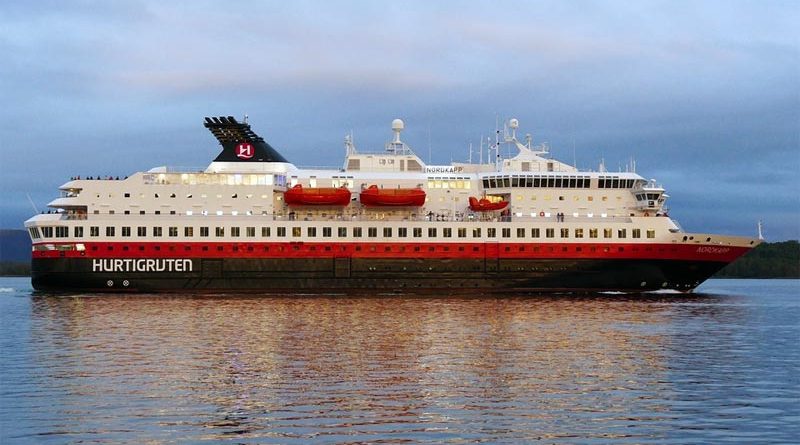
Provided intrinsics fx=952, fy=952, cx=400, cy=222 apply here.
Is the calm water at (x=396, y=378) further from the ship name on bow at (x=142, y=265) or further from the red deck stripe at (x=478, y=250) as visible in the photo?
the red deck stripe at (x=478, y=250)

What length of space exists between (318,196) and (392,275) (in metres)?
7.21

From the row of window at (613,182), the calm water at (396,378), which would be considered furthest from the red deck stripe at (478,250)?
the calm water at (396,378)

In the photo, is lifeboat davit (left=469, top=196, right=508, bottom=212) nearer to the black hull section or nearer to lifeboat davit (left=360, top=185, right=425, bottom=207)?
lifeboat davit (left=360, top=185, right=425, bottom=207)

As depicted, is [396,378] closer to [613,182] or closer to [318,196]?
[318,196]

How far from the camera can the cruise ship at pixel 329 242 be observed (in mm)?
59906

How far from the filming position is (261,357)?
89.7ft

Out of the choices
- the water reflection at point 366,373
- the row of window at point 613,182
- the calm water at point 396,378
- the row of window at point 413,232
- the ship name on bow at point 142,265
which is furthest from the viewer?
the row of window at point 613,182

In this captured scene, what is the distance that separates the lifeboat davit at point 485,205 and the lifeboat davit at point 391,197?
3.29 metres

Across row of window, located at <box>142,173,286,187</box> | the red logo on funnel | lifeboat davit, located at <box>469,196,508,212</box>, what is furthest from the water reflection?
the red logo on funnel

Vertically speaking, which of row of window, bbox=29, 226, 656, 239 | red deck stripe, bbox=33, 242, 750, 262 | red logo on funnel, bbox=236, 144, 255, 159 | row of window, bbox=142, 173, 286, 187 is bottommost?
red deck stripe, bbox=33, 242, 750, 262

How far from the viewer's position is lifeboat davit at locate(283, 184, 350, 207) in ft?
Result: 204

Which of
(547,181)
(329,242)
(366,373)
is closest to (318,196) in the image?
(329,242)

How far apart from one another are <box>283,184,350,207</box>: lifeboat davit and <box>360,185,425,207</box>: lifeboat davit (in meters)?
1.33

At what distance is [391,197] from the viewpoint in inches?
2447
